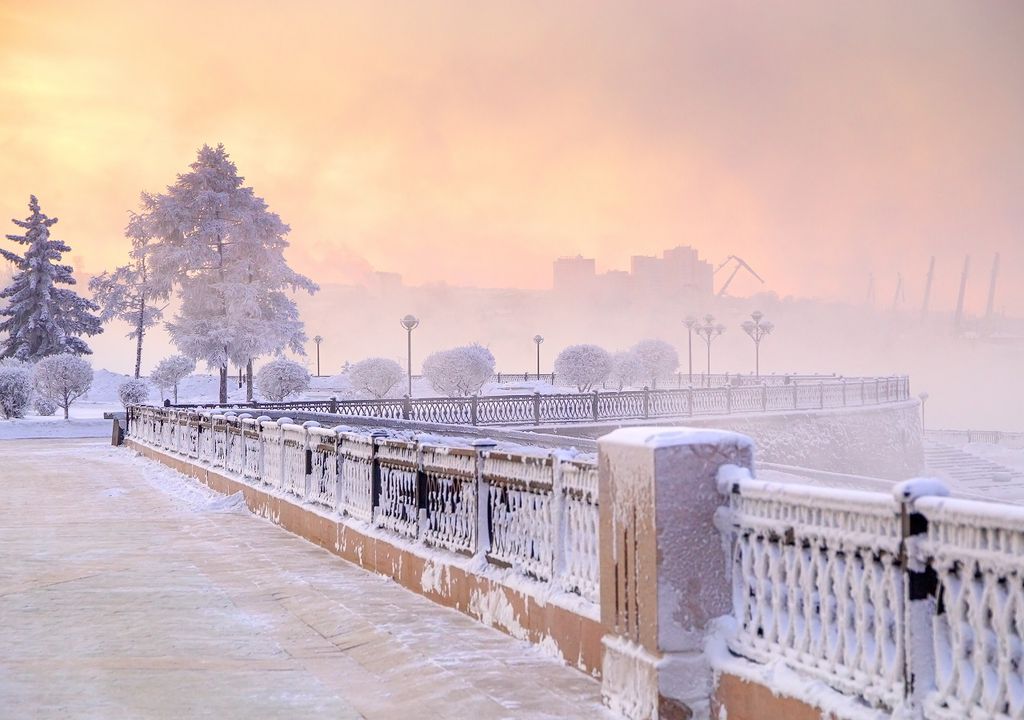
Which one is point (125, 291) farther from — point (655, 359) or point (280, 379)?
point (655, 359)

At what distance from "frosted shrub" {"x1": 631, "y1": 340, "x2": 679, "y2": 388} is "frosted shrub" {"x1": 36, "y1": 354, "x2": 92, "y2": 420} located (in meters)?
38.7

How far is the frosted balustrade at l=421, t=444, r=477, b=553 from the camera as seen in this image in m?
7.96

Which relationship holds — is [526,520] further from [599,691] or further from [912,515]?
[912,515]

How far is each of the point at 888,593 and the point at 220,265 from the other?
48.0 m

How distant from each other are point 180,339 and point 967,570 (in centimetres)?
4739

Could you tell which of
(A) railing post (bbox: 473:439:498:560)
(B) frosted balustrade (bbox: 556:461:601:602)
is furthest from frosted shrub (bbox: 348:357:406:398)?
(B) frosted balustrade (bbox: 556:461:601:602)

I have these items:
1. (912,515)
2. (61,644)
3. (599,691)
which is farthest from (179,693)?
(912,515)

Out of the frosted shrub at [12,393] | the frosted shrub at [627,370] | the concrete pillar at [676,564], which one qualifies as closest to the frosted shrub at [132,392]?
the frosted shrub at [12,393]

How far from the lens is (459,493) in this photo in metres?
8.20

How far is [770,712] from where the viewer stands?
184 inches

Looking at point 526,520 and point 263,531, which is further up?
point 526,520

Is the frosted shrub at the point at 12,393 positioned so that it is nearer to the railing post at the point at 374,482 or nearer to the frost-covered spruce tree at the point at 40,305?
the frost-covered spruce tree at the point at 40,305

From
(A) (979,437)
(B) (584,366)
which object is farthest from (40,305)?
(A) (979,437)

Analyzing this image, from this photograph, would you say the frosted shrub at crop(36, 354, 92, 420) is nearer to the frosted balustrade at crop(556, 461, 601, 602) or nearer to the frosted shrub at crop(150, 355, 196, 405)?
the frosted shrub at crop(150, 355, 196, 405)
